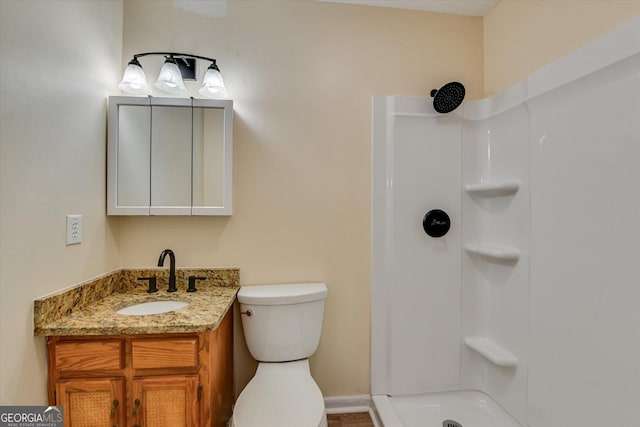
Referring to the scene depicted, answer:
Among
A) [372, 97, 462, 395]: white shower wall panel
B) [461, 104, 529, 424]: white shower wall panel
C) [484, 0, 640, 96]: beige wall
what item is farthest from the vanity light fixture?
[484, 0, 640, 96]: beige wall

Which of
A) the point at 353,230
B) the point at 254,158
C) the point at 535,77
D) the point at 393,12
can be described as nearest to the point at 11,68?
the point at 254,158

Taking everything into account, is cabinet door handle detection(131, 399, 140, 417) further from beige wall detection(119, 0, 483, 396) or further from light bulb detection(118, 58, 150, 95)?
light bulb detection(118, 58, 150, 95)

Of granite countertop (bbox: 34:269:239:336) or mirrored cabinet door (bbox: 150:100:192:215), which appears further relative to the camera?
mirrored cabinet door (bbox: 150:100:192:215)

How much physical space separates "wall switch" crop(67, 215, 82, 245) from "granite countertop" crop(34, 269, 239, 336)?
19 cm

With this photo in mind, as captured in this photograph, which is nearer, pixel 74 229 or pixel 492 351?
pixel 74 229

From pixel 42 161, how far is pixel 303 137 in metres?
1.12

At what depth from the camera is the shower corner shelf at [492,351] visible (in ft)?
4.82

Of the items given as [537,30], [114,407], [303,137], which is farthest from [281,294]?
A: [537,30]

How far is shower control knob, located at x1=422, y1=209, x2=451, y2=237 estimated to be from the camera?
166 centimetres

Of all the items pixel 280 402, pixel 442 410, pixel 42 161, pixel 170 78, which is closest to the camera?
pixel 42 161

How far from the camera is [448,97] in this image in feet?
5.19

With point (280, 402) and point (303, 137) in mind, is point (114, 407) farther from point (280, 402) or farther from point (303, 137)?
point (303, 137)

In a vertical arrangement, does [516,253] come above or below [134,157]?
below

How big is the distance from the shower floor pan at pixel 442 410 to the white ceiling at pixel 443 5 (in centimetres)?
224
